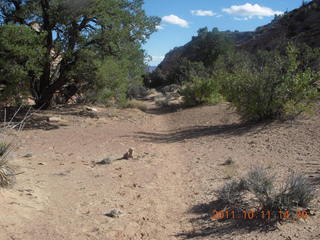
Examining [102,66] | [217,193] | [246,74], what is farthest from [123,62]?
[217,193]

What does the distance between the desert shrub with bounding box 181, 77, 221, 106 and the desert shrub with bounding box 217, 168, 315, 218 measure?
13.3 m

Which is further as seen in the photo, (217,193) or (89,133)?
(89,133)

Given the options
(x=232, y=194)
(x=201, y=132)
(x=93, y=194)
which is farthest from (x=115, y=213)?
(x=201, y=132)

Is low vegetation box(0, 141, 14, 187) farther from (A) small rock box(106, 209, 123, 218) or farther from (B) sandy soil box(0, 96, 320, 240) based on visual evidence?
(A) small rock box(106, 209, 123, 218)

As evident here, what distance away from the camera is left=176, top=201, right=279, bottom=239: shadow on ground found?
371 centimetres

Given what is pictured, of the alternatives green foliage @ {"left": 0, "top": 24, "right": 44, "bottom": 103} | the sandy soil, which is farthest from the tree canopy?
the sandy soil

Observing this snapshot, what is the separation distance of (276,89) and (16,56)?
9.01 metres

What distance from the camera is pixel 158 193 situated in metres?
5.41

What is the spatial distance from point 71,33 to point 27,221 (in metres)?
10.8

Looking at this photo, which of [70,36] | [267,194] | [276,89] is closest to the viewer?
[267,194]

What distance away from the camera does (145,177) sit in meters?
6.29

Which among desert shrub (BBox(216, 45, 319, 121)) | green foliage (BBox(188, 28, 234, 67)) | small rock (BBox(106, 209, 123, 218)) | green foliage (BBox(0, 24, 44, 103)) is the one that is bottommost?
small rock (BBox(106, 209, 123, 218))

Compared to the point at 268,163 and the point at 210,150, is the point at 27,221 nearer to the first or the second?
the point at 268,163

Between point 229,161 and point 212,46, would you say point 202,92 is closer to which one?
point 229,161
